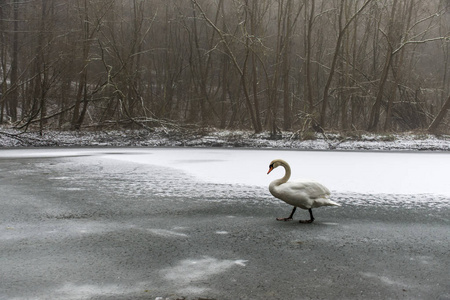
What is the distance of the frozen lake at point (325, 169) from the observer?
8.87m

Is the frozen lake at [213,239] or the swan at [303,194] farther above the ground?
the swan at [303,194]

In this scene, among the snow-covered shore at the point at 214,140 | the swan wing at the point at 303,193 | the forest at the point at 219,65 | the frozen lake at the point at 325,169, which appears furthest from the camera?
the forest at the point at 219,65

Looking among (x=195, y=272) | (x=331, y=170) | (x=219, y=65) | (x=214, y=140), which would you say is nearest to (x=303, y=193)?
(x=195, y=272)

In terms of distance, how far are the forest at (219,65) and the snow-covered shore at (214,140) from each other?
2.41 feet

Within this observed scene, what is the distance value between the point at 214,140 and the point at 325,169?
841 cm

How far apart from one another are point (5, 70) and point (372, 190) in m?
18.7

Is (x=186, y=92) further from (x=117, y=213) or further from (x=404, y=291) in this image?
(x=404, y=291)

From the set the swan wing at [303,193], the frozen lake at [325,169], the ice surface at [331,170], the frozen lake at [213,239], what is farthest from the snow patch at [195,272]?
the ice surface at [331,170]

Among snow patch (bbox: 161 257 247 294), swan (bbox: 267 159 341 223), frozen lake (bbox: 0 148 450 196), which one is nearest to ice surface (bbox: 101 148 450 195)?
frozen lake (bbox: 0 148 450 196)

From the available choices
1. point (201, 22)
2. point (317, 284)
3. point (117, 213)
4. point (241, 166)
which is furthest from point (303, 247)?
point (201, 22)

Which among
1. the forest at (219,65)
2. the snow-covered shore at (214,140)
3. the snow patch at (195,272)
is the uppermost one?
the forest at (219,65)

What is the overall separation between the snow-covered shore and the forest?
74cm

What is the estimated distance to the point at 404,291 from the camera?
3691mm

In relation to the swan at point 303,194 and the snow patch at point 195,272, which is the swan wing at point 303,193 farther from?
the snow patch at point 195,272
